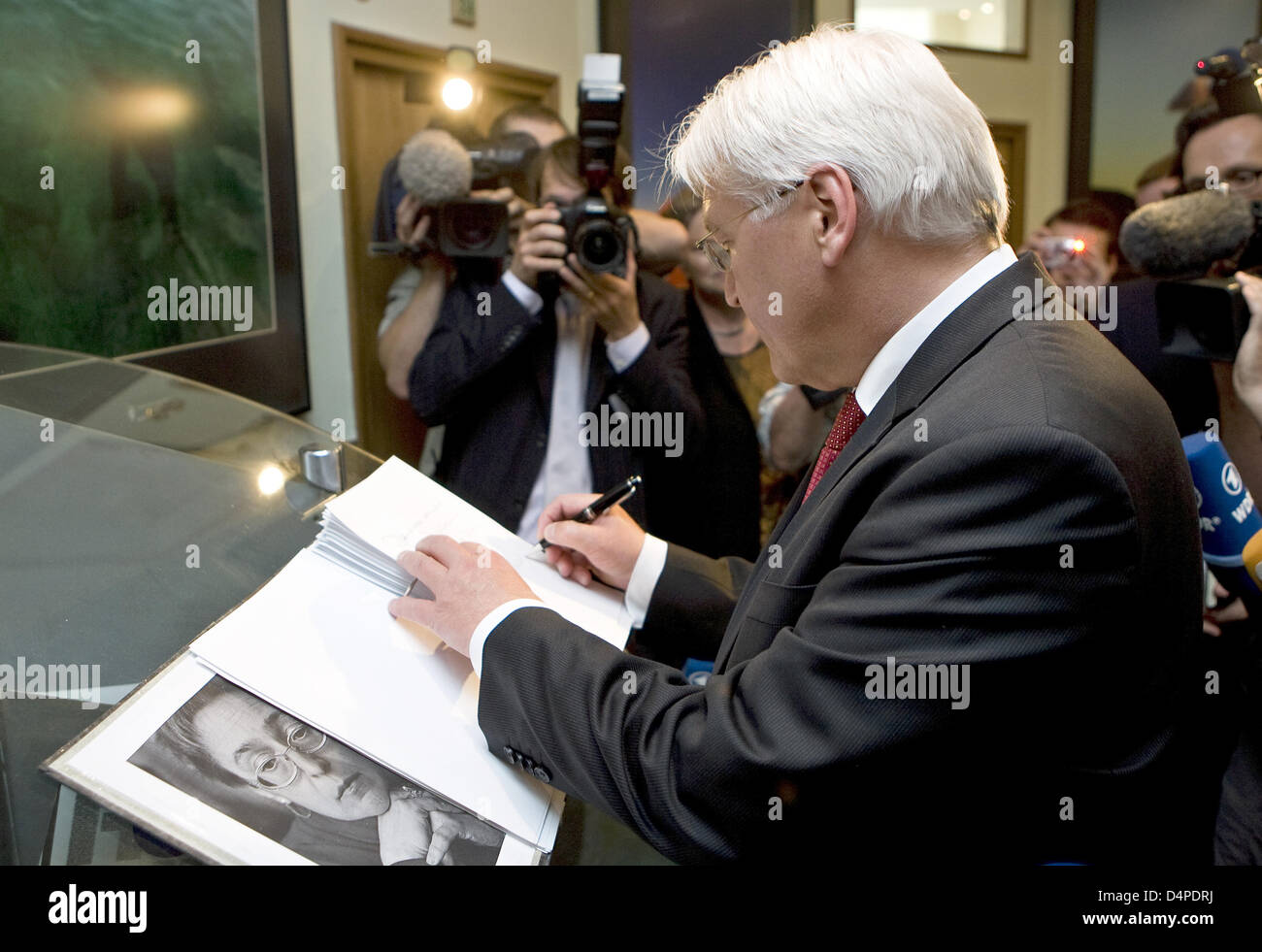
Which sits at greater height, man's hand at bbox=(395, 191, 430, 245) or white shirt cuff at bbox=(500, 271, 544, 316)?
man's hand at bbox=(395, 191, 430, 245)

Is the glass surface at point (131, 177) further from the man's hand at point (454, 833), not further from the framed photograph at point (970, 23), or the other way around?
the framed photograph at point (970, 23)

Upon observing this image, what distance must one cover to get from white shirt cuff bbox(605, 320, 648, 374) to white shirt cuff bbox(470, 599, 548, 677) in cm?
109

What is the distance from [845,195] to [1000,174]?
0.63 ft

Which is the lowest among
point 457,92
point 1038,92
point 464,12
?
point 457,92

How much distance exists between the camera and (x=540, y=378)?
6.40 feet

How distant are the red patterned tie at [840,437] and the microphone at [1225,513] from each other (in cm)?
59

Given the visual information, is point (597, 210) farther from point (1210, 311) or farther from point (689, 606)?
point (1210, 311)

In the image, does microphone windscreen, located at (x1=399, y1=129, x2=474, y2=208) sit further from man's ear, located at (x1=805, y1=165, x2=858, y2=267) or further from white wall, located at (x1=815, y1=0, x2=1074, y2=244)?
white wall, located at (x1=815, y1=0, x2=1074, y2=244)

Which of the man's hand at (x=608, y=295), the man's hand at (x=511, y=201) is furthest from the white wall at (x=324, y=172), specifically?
the man's hand at (x=608, y=295)

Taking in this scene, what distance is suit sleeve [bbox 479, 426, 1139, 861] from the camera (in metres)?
0.70

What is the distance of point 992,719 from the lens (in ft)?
2.38

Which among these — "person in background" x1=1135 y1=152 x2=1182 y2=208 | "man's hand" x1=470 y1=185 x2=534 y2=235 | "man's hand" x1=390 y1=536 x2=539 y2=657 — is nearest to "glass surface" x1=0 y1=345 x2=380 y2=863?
"man's hand" x1=390 y1=536 x2=539 y2=657

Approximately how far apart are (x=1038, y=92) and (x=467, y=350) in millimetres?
4690

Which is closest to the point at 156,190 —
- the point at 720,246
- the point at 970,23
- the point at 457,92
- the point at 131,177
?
the point at 131,177
